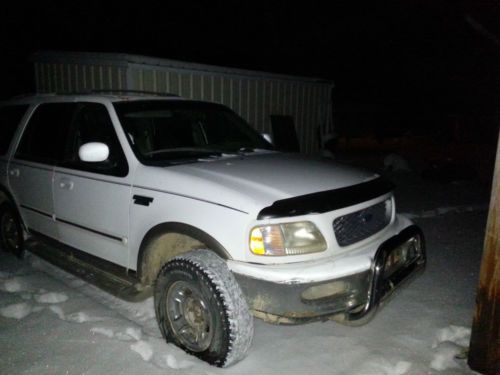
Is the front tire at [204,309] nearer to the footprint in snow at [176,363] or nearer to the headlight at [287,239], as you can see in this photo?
the footprint in snow at [176,363]

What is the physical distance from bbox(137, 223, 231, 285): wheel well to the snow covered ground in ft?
1.69

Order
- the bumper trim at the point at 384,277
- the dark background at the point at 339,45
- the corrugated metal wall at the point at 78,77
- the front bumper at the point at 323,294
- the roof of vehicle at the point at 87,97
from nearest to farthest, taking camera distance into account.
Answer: the front bumper at the point at 323,294, the bumper trim at the point at 384,277, the roof of vehicle at the point at 87,97, the corrugated metal wall at the point at 78,77, the dark background at the point at 339,45

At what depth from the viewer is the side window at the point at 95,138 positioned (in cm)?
329

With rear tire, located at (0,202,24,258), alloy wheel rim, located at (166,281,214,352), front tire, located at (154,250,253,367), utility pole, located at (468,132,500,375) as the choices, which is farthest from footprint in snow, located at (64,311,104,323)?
utility pole, located at (468,132,500,375)

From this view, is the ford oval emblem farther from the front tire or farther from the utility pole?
the front tire

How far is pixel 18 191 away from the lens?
427 centimetres

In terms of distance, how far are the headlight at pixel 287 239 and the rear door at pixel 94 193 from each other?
113cm

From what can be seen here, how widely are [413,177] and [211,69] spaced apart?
5.66 meters

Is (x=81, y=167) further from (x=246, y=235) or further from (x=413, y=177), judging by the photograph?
(x=413, y=177)

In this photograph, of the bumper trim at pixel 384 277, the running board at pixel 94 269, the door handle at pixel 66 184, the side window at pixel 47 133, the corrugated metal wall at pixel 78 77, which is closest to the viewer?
the bumper trim at pixel 384 277

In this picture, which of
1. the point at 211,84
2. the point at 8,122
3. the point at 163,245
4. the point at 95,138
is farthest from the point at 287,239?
the point at 211,84

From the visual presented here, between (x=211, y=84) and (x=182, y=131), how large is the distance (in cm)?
462

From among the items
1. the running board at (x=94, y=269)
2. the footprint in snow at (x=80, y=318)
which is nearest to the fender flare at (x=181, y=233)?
the running board at (x=94, y=269)

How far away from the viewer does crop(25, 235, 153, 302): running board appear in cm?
322
